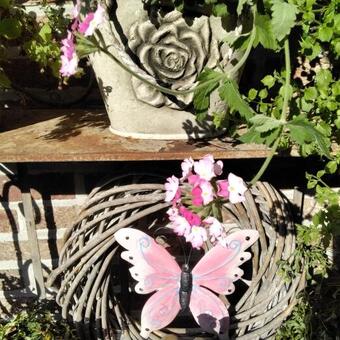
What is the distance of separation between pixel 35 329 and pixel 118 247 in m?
0.26

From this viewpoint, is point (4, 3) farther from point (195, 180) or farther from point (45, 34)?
point (195, 180)

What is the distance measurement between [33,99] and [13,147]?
0.25 metres

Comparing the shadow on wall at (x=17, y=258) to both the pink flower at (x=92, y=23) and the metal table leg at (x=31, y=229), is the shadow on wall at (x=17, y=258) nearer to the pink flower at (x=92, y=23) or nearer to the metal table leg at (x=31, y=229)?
the metal table leg at (x=31, y=229)

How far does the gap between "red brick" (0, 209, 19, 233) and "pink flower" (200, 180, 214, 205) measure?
683 mm

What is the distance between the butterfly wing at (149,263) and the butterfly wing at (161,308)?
18mm

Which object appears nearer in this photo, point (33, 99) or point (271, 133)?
point (271, 133)

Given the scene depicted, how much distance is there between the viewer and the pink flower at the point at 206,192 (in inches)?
28.5

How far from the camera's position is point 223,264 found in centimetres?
110

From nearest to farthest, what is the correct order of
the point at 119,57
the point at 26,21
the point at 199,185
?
1. the point at 199,185
2. the point at 119,57
3. the point at 26,21

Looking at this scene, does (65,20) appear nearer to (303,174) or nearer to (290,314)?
(303,174)

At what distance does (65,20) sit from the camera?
3.54ft

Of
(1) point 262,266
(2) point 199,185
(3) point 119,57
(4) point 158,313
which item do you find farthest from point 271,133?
(4) point 158,313

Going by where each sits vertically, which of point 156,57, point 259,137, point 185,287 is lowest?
point 185,287

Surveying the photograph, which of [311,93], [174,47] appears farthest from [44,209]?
[311,93]
